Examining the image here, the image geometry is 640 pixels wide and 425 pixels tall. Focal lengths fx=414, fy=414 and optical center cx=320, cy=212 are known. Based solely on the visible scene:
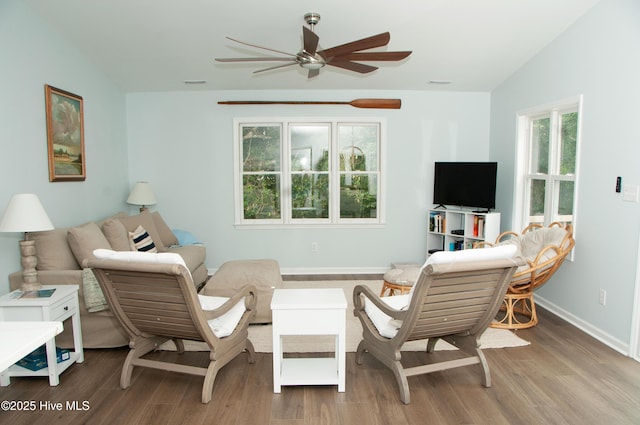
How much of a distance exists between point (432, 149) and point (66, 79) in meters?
4.44

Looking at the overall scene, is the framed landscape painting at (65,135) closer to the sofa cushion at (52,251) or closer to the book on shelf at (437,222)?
the sofa cushion at (52,251)

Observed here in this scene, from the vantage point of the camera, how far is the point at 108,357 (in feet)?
10.5

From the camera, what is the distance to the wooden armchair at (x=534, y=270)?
365 centimetres

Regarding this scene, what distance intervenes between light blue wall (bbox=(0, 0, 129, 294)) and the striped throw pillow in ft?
1.99

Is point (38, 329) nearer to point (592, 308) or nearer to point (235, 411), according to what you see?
point (235, 411)

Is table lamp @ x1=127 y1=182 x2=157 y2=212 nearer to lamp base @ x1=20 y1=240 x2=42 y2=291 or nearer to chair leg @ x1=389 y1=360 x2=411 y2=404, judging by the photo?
lamp base @ x1=20 y1=240 x2=42 y2=291

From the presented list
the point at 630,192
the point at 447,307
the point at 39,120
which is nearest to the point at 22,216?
the point at 39,120

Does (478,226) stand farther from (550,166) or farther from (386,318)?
(386,318)

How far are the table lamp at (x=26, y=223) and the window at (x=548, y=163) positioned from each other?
449cm

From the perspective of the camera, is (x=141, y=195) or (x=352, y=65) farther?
(x=141, y=195)

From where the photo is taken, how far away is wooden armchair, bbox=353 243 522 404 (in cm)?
238

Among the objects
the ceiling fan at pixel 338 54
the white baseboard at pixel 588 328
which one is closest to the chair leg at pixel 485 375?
the white baseboard at pixel 588 328

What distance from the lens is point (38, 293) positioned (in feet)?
9.55

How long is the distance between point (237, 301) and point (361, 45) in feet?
6.50
